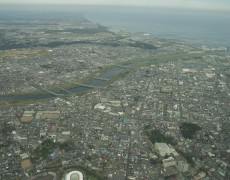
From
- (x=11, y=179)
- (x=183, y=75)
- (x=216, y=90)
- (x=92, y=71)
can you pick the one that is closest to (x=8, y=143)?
(x=11, y=179)

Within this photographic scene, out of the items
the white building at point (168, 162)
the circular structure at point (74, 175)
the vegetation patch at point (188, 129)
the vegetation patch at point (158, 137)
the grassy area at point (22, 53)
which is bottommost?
the circular structure at point (74, 175)

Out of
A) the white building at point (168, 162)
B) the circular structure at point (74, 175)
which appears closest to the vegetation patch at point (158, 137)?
the white building at point (168, 162)

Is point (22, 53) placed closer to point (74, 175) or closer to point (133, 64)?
point (133, 64)

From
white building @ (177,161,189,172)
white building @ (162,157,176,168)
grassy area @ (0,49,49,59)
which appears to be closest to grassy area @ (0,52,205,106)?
grassy area @ (0,49,49,59)

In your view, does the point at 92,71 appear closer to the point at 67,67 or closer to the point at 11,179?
the point at 67,67

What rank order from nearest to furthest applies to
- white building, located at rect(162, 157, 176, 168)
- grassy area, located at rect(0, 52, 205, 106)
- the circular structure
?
1. the circular structure
2. white building, located at rect(162, 157, 176, 168)
3. grassy area, located at rect(0, 52, 205, 106)

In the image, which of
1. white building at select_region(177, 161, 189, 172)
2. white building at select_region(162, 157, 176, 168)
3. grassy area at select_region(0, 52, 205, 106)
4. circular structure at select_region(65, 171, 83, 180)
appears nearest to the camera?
circular structure at select_region(65, 171, 83, 180)

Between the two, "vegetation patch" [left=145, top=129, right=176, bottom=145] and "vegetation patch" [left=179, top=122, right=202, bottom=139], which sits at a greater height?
"vegetation patch" [left=179, top=122, right=202, bottom=139]

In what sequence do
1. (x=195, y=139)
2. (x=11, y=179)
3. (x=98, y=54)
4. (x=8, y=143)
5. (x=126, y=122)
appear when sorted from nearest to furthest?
(x=11, y=179), (x=8, y=143), (x=195, y=139), (x=126, y=122), (x=98, y=54)

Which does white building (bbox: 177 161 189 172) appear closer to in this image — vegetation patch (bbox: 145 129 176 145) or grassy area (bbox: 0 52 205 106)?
vegetation patch (bbox: 145 129 176 145)

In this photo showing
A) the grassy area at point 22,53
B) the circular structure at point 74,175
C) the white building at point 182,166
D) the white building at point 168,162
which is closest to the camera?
the circular structure at point 74,175

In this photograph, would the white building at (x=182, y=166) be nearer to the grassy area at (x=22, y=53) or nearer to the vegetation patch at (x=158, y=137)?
the vegetation patch at (x=158, y=137)
